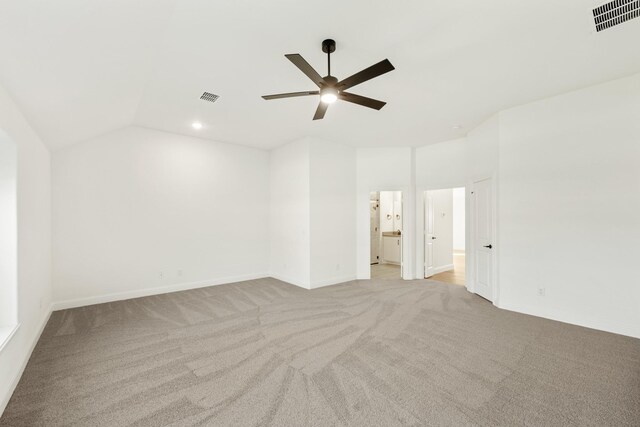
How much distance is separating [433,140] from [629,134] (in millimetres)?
2903

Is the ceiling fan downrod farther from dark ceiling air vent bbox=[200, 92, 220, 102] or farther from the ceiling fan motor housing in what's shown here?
dark ceiling air vent bbox=[200, 92, 220, 102]

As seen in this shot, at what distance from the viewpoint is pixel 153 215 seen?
17.3ft

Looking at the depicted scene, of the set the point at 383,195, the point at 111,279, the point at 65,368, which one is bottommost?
the point at 65,368

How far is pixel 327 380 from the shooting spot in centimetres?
246

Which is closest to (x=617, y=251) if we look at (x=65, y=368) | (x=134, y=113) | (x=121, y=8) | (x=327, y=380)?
(x=327, y=380)

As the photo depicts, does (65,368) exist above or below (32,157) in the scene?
below

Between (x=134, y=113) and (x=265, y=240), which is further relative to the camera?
(x=265, y=240)

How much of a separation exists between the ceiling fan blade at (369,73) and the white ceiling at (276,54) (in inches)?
16.5

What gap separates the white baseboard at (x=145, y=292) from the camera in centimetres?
446

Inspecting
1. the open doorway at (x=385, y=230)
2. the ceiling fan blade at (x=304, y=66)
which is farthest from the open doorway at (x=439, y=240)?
the ceiling fan blade at (x=304, y=66)

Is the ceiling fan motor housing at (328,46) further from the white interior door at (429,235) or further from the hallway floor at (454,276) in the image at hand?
the hallway floor at (454,276)

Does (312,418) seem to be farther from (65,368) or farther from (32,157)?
(32,157)

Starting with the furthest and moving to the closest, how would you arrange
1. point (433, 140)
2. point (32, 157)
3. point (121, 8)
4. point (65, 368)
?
point (433, 140), point (32, 157), point (65, 368), point (121, 8)

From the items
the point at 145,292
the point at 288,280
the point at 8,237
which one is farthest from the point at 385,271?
the point at 8,237
